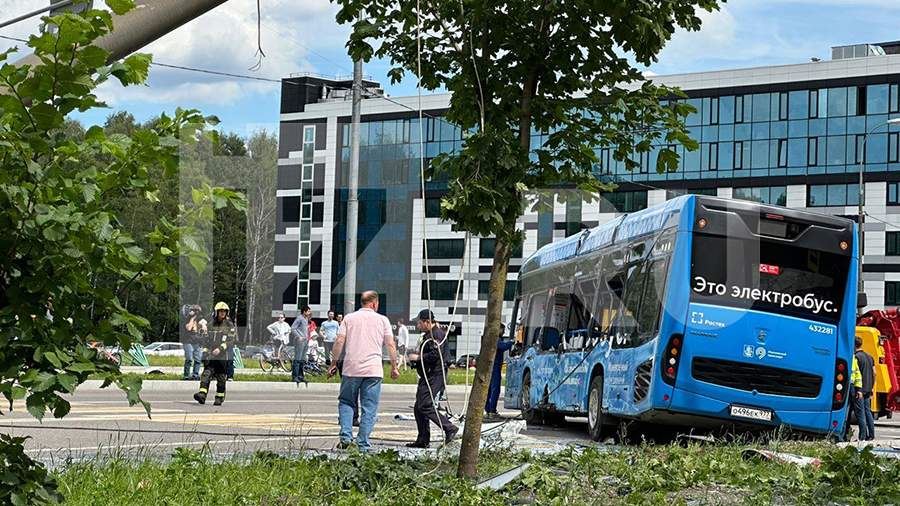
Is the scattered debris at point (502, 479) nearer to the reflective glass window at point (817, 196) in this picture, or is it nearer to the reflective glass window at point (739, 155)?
the reflective glass window at point (817, 196)

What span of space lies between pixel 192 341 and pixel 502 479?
20.9 m

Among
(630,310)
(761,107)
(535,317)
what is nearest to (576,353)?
(630,310)

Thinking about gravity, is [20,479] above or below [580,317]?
below

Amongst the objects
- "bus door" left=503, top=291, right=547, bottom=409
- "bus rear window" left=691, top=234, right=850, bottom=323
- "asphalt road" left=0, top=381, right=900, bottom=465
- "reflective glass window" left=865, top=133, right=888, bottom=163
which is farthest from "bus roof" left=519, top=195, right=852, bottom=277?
"reflective glass window" left=865, top=133, right=888, bottom=163

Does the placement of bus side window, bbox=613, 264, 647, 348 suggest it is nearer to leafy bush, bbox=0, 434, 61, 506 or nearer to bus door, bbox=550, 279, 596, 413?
bus door, bbox=550, 279, 596, 413

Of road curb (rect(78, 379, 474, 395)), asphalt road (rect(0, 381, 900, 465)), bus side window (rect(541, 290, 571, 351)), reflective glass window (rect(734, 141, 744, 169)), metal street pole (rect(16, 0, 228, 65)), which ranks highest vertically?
reflective glass window (rect(734, 141, 744, 169))

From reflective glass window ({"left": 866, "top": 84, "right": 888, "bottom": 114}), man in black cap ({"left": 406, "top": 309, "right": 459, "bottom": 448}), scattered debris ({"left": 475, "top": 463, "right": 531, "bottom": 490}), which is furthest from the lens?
reflective glass window ({"left": 866, "top": 84, "right": 888, "bottom": 114})

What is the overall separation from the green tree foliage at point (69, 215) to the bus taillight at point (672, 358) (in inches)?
498

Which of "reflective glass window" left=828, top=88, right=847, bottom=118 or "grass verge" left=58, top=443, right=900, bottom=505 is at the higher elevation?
"reflective glass window" left=828, top=88, right=847, bottom=118

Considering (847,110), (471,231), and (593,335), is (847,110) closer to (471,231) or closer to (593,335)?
(593,335)

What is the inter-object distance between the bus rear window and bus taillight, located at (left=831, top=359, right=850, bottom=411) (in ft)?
2.01

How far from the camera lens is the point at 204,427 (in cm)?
1728

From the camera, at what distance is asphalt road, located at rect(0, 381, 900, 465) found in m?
12.8

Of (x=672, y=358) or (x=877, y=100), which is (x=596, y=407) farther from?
(x=877, y=100)
